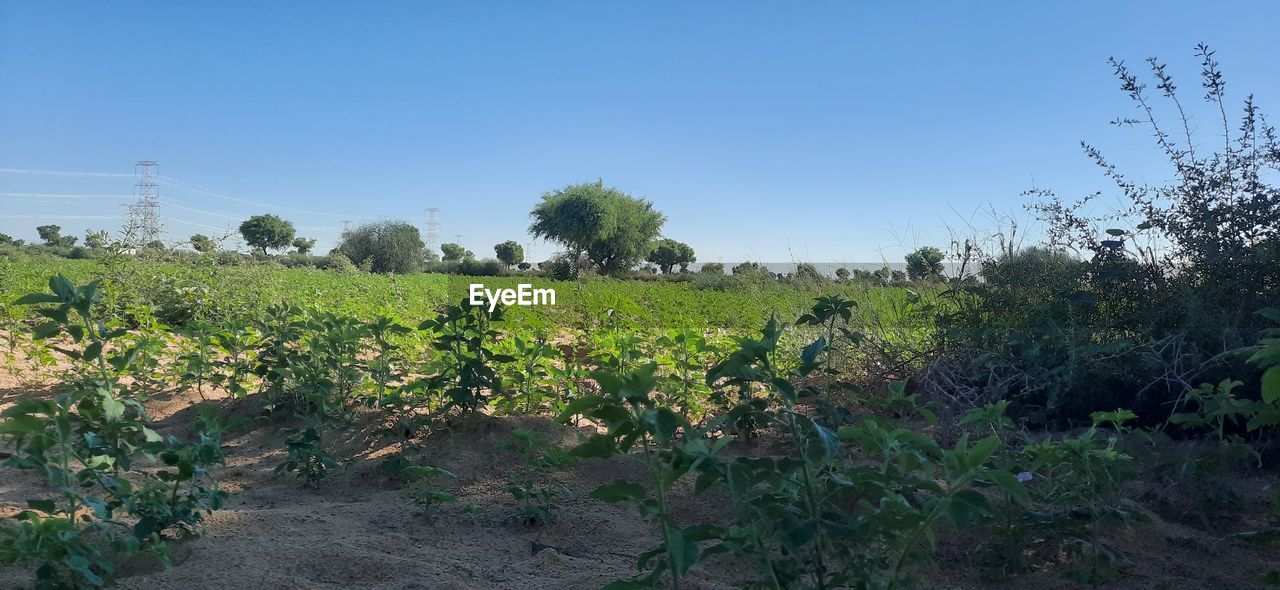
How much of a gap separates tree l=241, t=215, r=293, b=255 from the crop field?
69.9 m

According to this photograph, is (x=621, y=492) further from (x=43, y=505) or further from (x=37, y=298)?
(x=37, y=298)

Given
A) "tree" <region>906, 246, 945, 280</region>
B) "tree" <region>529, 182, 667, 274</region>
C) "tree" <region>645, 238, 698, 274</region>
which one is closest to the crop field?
"tree" <region>906, 246, 945, 280</region>

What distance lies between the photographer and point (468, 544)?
8.77 feet

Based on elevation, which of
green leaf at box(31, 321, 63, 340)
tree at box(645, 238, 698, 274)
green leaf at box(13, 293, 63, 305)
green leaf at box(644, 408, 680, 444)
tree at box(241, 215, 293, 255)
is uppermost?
tree at box(241, 215, 293, 255)

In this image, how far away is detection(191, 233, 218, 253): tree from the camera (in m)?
9.04

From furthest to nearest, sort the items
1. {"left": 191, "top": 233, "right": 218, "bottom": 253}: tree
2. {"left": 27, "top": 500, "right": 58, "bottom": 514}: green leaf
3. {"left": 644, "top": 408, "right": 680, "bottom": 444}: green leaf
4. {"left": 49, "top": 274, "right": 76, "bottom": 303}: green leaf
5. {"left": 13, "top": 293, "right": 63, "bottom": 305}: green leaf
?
1. {"left": 191, "top": 233, "right": 218, "bottom": 253}: tree
2. {"left": 49, "top": 274, "right": 76, "bottom": 303}: green leaf
3. {"left": 13, "top": 293, "right": 63, "bottom": 305}: green leaf
4. {"left": 27, "top": 500, "right": 58, "bottom": 514}: green leaf
5. {"left": 644, "top": 408, "right": 680, "bottom": 444}: green leaf

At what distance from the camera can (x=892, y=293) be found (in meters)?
6.48

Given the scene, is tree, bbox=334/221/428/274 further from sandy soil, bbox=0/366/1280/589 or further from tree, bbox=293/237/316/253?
sandy soil, bbox=0/366/1280/589

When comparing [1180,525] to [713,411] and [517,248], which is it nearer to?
[713,411]

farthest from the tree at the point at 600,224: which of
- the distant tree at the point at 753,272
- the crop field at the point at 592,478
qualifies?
the crop field at the point at 592,478

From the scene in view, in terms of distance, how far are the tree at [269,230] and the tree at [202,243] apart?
63.7 metres

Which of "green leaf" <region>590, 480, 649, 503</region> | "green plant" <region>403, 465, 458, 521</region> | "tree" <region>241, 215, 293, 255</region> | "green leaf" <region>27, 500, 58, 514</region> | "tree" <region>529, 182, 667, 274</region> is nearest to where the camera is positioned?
"green leaf" <region>590, 480, 649, 503</region>

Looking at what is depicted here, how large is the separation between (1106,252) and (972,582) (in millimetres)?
2994

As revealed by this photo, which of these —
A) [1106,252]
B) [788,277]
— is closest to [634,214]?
[788,277]
